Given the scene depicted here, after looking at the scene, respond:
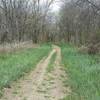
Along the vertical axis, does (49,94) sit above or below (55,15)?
below

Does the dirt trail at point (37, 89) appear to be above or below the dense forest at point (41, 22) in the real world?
below

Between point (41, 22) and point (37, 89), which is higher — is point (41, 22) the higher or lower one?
the higher one

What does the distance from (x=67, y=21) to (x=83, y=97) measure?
192 ft

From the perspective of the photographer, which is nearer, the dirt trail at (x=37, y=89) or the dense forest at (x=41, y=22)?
the dirt trail at (x=37, y=89)

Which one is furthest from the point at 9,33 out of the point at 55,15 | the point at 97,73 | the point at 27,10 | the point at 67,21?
the point at 55,15

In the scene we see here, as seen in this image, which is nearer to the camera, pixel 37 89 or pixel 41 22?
pixel 37 89

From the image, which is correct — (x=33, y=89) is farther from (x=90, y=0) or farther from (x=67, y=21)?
(x=67, y=21)

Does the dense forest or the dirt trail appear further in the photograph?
the dense forest

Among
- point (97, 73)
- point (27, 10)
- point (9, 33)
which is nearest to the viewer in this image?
point (97, 73)

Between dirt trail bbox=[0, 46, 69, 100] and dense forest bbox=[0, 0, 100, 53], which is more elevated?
dense forest bbox=[0, 0, 100, 53]

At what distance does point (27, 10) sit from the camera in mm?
49688

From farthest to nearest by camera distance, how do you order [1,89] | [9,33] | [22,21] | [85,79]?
[22,21] < [9,33] < [85,79] < [1,89]

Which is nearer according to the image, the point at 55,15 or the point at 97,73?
the point at 97,73

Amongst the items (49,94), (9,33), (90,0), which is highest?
(90,0)
